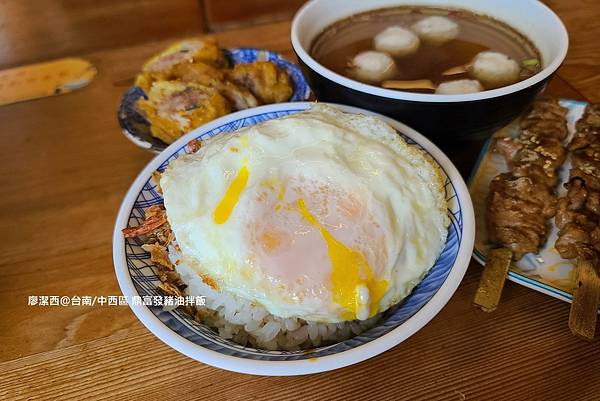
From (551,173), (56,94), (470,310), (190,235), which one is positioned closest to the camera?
(190,235)

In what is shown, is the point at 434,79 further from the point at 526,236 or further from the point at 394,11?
the point at 526,236

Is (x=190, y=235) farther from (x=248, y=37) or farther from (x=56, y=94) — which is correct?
(x=248, y=37)

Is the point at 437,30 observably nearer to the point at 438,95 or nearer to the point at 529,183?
the point at 438,95

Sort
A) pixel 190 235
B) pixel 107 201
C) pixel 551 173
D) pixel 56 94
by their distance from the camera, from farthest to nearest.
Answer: pixel 56 94
pixel 107 201
pixel 551 173
pixel 190 235

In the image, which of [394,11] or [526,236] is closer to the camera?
[526,236]

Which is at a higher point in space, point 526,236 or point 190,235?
point 190,235

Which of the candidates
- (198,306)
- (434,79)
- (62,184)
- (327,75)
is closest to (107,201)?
(62,184)

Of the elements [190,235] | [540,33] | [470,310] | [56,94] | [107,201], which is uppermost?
[540,33]

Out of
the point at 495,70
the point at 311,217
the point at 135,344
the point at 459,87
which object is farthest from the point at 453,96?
the point at 135,344
